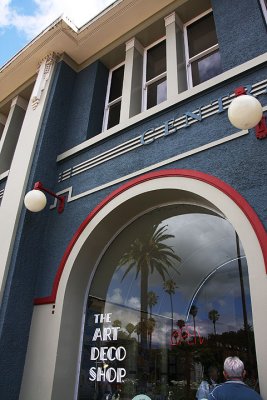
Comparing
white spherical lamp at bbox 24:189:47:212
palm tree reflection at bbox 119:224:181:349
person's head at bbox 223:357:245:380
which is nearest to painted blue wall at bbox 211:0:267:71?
palm tree reflection at bbox 119:224:181:349

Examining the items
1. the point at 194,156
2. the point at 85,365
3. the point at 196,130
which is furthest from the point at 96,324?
the point at 196,130

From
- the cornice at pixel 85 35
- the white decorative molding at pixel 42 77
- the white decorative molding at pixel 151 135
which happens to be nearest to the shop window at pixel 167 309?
the white decorative molding at pixel 151 135

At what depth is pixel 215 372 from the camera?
416 cm

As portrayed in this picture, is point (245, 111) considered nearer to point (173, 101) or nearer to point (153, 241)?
point (173, 101)

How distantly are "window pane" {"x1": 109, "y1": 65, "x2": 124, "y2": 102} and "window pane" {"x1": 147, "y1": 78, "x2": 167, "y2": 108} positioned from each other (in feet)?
2.98

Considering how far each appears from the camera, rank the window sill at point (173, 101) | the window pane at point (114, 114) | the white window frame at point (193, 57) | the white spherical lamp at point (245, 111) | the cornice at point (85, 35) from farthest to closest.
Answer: the window pane at point (114, 114), the cornice at point (85, 35), the white window frame at point (193, 57), the window sill at point (173, 101), the white spherical lamp at point (245, 111)

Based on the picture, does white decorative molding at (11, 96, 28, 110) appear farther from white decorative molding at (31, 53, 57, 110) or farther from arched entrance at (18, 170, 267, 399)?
arched entrance at (18, 170, 267, 399)

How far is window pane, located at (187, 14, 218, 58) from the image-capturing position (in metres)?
6.68

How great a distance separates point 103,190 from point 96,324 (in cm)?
215

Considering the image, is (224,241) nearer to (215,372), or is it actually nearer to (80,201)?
(215,372)

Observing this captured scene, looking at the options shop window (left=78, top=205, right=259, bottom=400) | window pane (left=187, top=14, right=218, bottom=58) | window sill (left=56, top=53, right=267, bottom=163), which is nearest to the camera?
shop window (left=78, top=205, right=259, bottom=400)

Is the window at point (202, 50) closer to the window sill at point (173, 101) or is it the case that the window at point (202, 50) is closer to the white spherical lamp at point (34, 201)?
the window sill at point (173, 101)

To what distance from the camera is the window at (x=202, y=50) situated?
6316mm

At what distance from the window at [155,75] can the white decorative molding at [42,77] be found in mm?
2148
